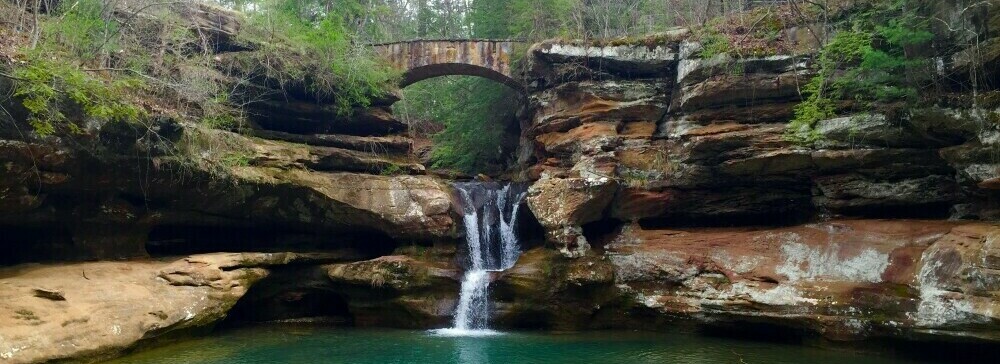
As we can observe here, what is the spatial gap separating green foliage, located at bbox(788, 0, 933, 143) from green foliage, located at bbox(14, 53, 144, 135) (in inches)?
506

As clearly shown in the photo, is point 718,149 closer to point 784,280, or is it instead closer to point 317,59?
point 784,280

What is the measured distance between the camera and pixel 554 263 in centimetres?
1448

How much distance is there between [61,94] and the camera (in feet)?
32.5

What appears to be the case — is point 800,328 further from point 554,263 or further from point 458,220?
point 458,220

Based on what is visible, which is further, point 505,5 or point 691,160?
point 505,5

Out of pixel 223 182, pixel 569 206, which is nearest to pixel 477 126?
pixel 569 206

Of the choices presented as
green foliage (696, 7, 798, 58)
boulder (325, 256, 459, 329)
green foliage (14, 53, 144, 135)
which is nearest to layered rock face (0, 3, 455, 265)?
green foliage (14, 53, 144, 135)

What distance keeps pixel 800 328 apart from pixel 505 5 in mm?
14949

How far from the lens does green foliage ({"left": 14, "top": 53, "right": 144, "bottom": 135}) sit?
29.1ft

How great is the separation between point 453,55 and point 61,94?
11.5 meters

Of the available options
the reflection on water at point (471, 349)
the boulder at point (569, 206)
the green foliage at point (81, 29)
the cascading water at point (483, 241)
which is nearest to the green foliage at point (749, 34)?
the boulder at point (569, 206)

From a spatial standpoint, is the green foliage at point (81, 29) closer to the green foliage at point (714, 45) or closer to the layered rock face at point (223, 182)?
the layered rock face at point (223, 182)

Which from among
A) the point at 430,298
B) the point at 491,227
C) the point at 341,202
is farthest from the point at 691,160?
the point at 341,202

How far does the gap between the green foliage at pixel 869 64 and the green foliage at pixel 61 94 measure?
1286 centimetres
